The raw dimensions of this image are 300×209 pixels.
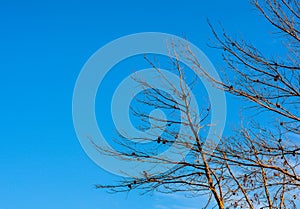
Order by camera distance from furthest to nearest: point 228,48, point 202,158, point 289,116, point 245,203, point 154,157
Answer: point 245,203 < point 202,158 < point 154,157 < point 228,48 < point 289,116

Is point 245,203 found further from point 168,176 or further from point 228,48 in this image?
point 228,48

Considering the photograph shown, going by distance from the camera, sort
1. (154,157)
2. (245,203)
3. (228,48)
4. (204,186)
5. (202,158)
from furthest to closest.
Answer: (245,203)
(204,186)
(202,158)
(154,157)
(228,48)

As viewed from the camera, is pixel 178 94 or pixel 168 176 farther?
pixel 178 94

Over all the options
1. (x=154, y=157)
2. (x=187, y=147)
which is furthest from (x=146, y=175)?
(x=187, y=147)

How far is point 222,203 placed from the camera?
253 inches

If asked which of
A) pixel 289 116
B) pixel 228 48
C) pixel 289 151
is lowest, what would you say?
pixel 289 151

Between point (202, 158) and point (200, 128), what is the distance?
1.51ft

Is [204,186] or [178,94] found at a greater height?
[178,94]

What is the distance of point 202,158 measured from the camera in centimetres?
605

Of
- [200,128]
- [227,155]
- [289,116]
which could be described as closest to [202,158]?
[200,128]

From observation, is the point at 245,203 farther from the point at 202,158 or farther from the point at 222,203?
the point at 202,158

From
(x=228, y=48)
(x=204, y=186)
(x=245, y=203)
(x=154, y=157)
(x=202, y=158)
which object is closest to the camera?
(x=228, y=48)

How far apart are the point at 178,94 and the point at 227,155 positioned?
176cm

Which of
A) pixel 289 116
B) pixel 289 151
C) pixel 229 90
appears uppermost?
pixel 229 90
